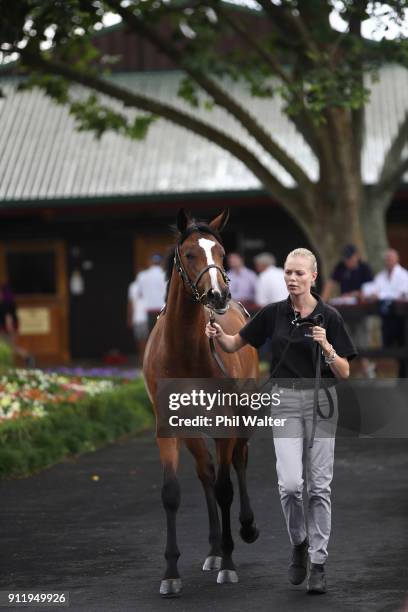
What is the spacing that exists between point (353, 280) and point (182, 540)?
38.3ft

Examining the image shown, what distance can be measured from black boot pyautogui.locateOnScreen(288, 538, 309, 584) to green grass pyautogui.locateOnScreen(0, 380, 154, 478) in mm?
5457

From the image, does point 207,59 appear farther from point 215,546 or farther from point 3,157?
point 215,546

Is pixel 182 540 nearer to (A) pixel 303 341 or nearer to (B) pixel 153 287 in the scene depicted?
(A) pixel 303 341

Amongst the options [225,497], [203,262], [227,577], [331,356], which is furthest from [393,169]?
[331,356]

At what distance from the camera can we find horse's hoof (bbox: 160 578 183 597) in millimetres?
7121

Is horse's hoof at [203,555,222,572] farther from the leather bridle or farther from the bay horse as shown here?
the leather bridle

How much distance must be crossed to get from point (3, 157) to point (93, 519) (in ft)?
73.3

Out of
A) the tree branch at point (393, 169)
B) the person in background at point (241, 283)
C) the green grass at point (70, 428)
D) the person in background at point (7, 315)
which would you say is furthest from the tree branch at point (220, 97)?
the person in background at point (7, 315)

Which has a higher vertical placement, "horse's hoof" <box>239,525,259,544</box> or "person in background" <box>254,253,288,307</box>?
"person in background" <box>254,253,288,307</box>

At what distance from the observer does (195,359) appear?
7.75 metres

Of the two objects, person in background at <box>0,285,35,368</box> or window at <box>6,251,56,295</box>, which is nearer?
person in background at <box>0,285,35,368</box>

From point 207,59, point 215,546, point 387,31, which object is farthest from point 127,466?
point 207,59

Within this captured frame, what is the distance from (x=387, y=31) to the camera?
16875mm

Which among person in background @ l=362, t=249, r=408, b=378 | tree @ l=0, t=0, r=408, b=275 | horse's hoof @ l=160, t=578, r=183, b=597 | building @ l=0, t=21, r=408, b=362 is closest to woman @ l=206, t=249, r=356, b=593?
horse's hoof @ l=160, t=578, r=183, b=597
